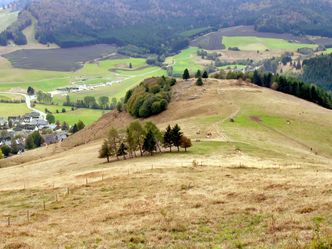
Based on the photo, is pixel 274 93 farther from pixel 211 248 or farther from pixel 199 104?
pixel 211 248


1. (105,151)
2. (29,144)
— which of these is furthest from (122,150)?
(29,144)

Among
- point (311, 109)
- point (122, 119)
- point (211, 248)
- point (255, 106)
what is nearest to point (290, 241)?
point (211, 248)

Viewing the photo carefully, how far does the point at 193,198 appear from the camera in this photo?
132 feet

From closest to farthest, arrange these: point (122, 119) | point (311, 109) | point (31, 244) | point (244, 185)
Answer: point (31, 244) → point (244, 185) → point (311, 109) → point (122, 119)

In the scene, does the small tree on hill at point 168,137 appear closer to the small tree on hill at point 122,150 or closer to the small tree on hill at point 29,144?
the small tree on hill at point 122,150

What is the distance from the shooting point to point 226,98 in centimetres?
12619

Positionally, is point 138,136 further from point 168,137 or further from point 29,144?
point 29,144

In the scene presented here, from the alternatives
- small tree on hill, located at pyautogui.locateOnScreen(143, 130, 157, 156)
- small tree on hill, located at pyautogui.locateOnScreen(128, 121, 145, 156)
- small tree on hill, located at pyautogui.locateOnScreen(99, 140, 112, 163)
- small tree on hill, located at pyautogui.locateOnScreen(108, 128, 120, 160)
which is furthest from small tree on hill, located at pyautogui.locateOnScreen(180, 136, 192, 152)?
small tree on hill, located at pyautogui.locateOnScreen(99, 140, 112, 163)

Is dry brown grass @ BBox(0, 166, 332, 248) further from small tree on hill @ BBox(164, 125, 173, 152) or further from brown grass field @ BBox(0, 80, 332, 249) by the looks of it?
small tree on hill @ BBox(164, 125, 173, 152)

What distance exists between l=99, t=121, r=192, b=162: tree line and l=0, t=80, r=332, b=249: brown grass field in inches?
90.3

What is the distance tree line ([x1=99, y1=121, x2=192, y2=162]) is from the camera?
75.6 m

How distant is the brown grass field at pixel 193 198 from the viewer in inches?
1129

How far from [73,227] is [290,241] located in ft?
53.3

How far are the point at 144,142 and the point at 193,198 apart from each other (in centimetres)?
3655
